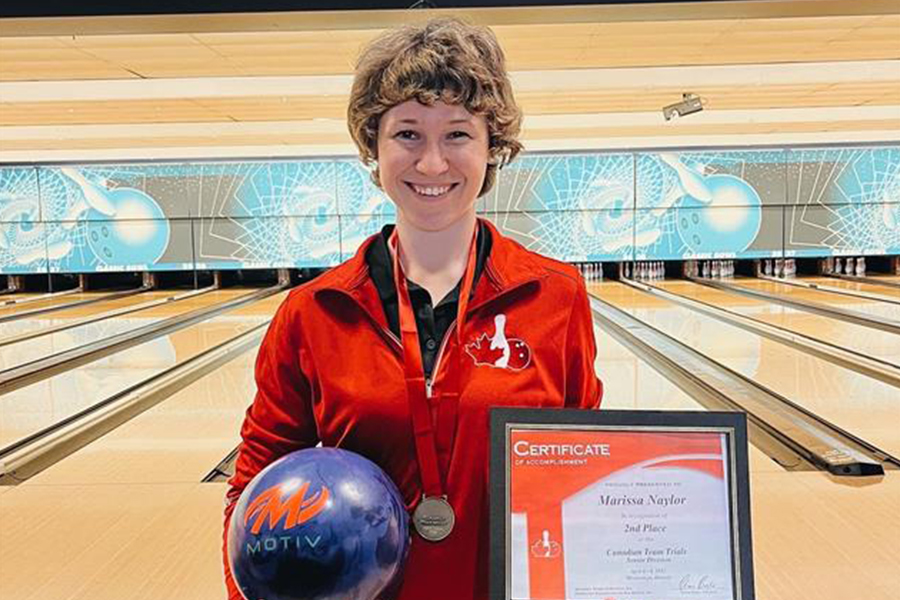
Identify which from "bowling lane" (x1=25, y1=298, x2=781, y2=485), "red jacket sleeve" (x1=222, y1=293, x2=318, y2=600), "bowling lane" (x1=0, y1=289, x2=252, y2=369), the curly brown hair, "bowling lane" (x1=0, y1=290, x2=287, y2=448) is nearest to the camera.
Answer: the curly brown hair

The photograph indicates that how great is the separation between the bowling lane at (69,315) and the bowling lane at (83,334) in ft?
1.14

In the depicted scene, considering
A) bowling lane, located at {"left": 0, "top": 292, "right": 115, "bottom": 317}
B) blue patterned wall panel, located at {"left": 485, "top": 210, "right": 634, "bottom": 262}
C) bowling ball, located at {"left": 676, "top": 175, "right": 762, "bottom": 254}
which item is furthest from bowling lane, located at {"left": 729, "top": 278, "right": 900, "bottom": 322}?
bowling lane, located at {"left": 0, "top": 292, "right": 115, "bottom": 317}

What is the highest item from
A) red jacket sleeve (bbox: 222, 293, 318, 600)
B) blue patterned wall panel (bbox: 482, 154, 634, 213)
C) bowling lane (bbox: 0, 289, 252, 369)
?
blue patterned wall panel (bbox: 482, 154, 634, 213)

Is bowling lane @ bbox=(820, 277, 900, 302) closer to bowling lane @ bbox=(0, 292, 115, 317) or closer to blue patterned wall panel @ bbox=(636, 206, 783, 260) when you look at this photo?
blue patterned wall panel @ bbox=(636, 206, 783, 260)

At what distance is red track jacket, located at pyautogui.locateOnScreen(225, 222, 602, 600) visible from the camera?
3.71ft

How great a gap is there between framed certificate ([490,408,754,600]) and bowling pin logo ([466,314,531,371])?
14 centimetres

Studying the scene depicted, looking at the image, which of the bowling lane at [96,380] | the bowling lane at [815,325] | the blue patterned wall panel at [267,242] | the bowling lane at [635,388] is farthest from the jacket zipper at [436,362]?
the blue patterned wall panel at [267,242]

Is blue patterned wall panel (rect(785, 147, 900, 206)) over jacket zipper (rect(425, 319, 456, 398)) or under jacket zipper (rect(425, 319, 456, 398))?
over

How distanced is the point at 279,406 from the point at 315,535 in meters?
0.30

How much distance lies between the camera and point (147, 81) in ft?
18.3

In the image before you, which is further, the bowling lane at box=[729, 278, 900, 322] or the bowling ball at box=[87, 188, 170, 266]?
the bowling ball at box=[87, 188, 170, 266]

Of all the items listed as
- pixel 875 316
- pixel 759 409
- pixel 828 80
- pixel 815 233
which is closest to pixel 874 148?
pixel 815 233

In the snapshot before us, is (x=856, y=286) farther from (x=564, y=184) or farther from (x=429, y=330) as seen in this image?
(x=429, y=330)

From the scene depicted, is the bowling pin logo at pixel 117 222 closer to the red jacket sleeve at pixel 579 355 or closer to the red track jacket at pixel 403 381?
the red track jacket at pixel 403 381
